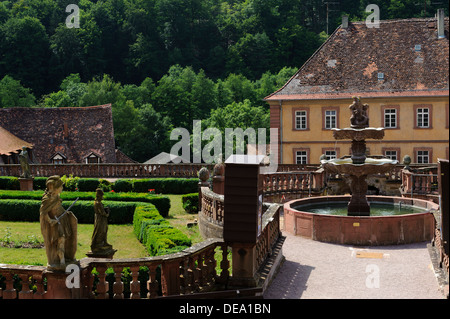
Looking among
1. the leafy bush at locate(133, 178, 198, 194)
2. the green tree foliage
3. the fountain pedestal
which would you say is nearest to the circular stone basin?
the fountain pedestal

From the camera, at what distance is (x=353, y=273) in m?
13.4

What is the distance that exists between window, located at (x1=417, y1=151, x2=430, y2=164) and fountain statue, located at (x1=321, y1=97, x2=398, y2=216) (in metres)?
22.5

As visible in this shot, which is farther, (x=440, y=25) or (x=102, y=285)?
(x=440, y=25)

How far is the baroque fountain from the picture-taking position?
1698cm

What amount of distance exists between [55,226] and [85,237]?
11.4 metres

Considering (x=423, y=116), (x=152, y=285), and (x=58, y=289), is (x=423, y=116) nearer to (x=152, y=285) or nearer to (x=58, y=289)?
(x=152, y=285)

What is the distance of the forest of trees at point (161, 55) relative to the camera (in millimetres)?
75875

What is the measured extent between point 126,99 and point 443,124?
165 ft

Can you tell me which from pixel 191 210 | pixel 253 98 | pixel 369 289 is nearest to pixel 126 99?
pixel 253 98

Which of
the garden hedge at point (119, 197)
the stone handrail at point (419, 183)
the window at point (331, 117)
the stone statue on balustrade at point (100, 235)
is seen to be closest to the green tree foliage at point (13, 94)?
the window at point (331, 117)

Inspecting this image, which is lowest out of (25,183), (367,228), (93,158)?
(367,228)

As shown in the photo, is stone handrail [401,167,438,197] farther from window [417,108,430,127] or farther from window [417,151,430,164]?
window [417,151,430,164]
